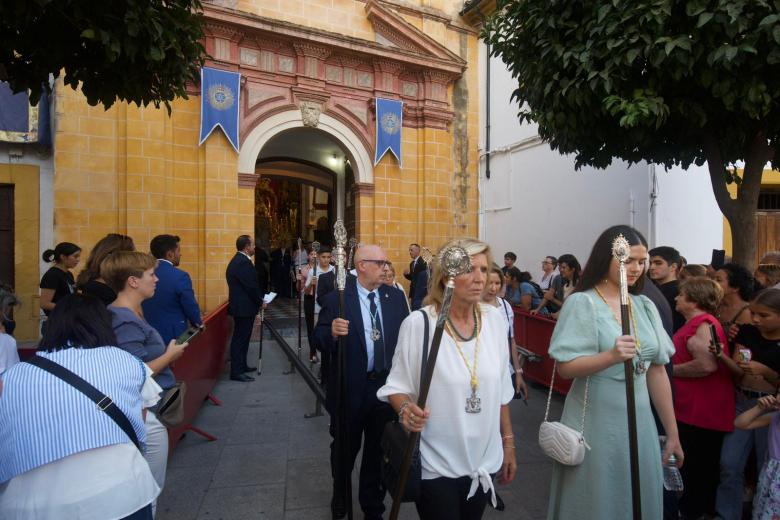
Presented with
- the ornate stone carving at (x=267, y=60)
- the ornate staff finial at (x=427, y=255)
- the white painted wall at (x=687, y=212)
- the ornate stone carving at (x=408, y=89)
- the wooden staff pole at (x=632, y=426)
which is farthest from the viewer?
the ornate stone carving at (x=408, y=89)

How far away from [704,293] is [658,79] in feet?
6.78

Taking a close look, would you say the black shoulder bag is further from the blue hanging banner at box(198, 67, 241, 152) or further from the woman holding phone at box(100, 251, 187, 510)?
the blue hanging banner at box(198, 67, 241, 152)

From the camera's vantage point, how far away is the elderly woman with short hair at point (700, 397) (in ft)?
9.75

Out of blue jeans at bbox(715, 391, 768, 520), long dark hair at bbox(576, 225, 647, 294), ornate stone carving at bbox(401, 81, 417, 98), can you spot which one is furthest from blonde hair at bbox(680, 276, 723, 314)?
ornate stone carving at bbox(401, 81, 417, 98)

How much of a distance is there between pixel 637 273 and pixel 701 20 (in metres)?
2.52

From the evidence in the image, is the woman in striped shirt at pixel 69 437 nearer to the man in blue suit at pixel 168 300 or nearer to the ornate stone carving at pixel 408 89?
the man in blue suit at pixel 168 300

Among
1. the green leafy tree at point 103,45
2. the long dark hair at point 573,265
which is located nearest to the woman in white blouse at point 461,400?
the green leafy tree at point 103,45

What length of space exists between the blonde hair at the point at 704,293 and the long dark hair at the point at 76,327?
129 inches

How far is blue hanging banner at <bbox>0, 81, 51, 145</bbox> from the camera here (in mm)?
8164

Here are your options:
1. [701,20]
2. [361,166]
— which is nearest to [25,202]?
[361,166]

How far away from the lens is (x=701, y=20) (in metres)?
3.52

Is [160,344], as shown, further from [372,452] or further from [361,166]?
[361,166]

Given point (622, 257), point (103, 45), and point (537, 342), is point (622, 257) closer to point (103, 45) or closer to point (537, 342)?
point (103, 45)

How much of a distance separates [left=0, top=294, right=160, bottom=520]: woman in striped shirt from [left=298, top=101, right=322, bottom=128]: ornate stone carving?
8.74 metres
